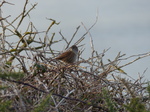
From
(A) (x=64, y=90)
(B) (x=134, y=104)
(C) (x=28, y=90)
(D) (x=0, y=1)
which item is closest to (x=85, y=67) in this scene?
(A) (x=64, y=90)

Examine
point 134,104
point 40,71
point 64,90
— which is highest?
point 40,71

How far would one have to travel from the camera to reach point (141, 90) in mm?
3438

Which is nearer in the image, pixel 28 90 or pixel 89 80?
pixel 28 90

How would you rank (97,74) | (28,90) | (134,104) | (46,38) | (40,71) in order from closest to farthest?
1. (134,104)
2. (28,90)
3. (40,71)
4. (97,74)
5. (46,38)

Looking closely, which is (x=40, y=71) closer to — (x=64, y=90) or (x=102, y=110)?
(x=64, y=90)

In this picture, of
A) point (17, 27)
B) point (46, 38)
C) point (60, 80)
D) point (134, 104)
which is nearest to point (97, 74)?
point (60, 80)

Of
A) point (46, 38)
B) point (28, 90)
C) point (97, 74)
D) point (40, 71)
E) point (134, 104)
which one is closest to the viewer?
point (134, 104)

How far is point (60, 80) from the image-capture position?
3.58m

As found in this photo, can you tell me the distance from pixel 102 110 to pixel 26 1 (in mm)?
1578

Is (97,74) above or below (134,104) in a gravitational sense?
above

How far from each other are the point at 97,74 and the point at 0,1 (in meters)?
1.33

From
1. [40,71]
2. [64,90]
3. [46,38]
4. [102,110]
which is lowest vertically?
[102,110]

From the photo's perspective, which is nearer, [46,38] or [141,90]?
[141,90]

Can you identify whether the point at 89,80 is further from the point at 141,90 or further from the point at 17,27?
the point at 17,27
